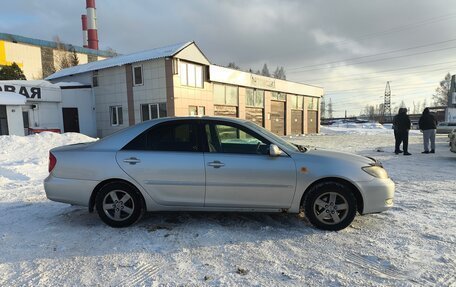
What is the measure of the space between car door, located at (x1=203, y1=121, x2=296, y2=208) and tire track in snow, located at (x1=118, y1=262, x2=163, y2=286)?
4.03 feet

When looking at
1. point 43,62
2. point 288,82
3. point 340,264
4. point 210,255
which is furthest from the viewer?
point 43,62

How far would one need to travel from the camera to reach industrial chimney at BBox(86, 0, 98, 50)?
185 feet

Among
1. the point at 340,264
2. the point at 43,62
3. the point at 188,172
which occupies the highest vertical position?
the point at 43,62

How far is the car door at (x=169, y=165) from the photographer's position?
4355 millimetres

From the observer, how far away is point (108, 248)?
Answer: 387 cm

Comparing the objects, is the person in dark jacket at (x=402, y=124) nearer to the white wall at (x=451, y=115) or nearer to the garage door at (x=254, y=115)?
the garage door at (x=254, y=115)

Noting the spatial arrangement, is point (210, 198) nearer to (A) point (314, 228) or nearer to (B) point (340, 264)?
(A) point (314, 228)

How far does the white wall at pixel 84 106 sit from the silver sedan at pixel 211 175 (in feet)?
69.2

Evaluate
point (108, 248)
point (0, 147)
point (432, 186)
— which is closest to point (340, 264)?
point (108, 248)

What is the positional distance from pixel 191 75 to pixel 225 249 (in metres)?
19.2

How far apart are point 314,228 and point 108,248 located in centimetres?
272

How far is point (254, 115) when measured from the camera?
93.9 ft

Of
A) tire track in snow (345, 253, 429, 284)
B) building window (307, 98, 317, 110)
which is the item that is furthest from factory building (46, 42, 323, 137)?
tire track in snow (345, 253, 429, 284)

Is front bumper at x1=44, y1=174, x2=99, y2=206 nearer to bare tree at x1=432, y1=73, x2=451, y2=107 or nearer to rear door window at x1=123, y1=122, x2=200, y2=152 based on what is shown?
rear door window at x1=123, y1=122, x2=200, y2=152
